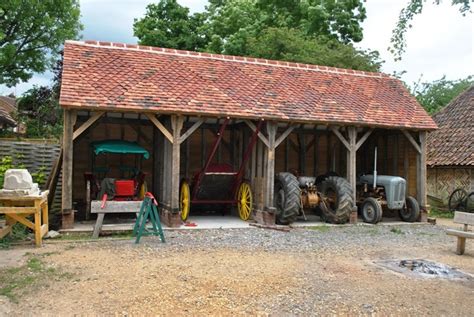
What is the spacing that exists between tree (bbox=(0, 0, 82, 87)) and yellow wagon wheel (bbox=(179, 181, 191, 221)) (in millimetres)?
15197

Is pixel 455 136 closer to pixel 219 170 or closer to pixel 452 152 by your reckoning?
pixel 452 152

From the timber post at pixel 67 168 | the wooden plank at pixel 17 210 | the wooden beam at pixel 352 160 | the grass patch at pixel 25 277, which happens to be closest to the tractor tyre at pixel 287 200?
the wooden beam at pixel 352 160

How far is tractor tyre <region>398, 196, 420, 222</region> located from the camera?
40.0ft

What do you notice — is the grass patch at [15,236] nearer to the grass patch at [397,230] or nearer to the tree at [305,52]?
the grass patch at [397,230]

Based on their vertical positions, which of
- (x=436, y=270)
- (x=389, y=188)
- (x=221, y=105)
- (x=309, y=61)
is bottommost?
(x=436, y=270)

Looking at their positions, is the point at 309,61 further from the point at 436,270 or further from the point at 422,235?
the point at 436,270

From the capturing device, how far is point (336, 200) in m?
11.3

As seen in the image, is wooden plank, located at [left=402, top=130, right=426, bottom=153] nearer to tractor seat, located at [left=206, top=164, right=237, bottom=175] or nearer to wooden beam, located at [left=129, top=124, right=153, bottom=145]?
tractor seat, located at [left=206, top=164, right=237, bottom=175]

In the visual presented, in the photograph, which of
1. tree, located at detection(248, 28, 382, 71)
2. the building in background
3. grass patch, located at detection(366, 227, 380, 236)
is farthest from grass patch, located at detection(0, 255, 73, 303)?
tree, located at detection(248, 28, 382, 71)

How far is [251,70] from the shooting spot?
→ 13.1 metres

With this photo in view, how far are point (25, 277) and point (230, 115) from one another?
19.5ft

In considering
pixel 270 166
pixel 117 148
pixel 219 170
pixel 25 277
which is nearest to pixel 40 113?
pixel 117 148

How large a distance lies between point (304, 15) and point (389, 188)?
1951 cm

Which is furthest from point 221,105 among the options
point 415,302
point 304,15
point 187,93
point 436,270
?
point 304,15
